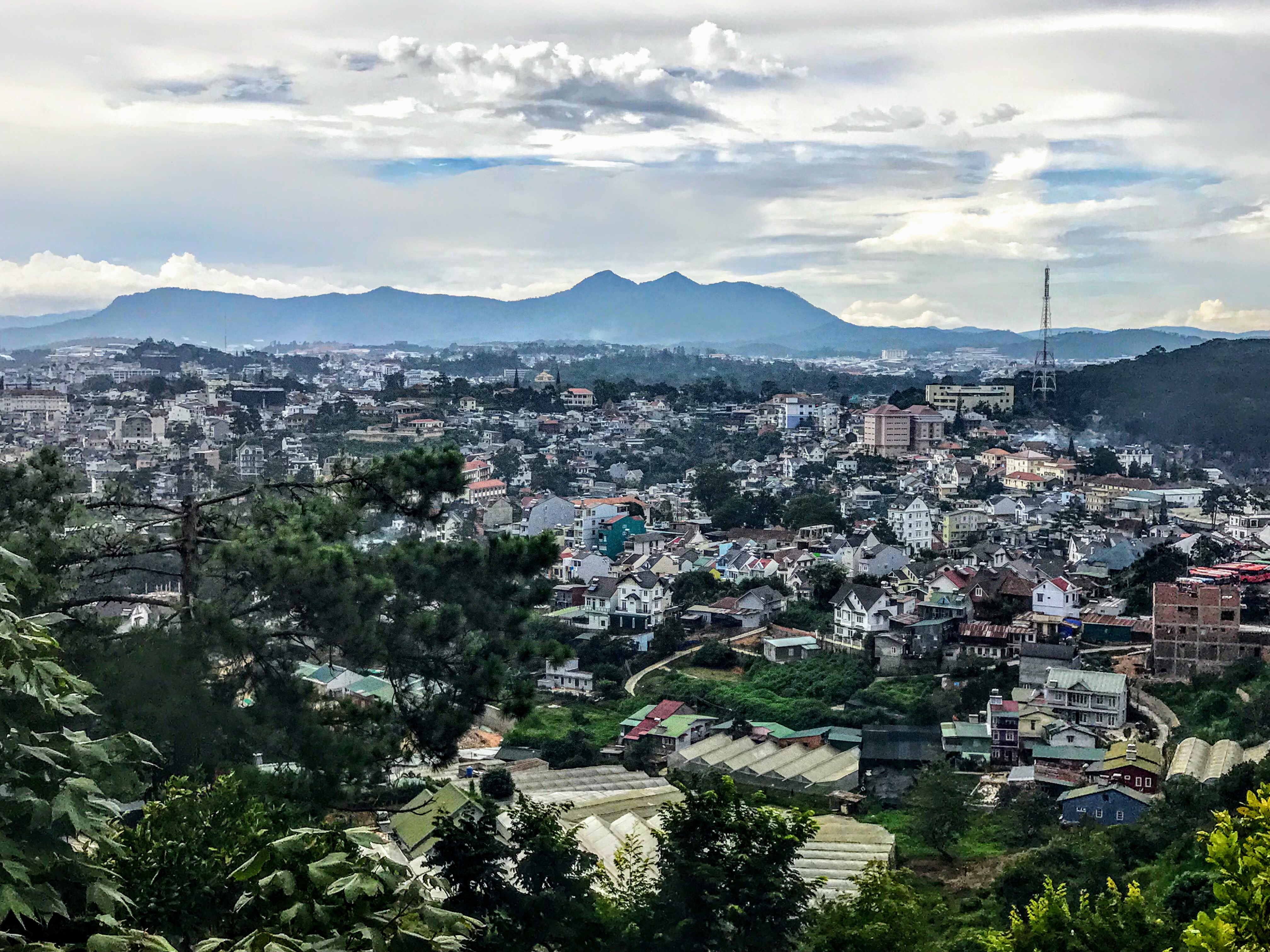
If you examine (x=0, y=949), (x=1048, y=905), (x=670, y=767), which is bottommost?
(x=670, y=767)

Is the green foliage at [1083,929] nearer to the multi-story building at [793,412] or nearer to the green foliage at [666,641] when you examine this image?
the green foliage at [666,641]

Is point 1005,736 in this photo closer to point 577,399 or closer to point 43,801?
point 43,801

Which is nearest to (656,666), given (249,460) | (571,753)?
(571,753)

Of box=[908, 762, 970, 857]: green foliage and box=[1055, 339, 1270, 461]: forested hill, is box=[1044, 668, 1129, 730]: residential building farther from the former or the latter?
box=[1055, 339, 1270, 461]: forested hill

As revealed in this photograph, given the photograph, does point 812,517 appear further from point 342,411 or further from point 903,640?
point 342,411

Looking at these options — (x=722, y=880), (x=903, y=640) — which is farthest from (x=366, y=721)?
(x=903, y=640)

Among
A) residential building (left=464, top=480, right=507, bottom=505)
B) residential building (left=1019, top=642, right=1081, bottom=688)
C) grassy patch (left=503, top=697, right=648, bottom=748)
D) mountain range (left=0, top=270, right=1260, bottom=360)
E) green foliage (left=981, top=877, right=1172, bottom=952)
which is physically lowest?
grassy patch (left=503, top=697, right=648, bottom=748)

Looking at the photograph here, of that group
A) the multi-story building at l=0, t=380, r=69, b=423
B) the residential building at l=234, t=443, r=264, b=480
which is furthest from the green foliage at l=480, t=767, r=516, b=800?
the multi-story building at l=0, t=380, r=69, b=423
